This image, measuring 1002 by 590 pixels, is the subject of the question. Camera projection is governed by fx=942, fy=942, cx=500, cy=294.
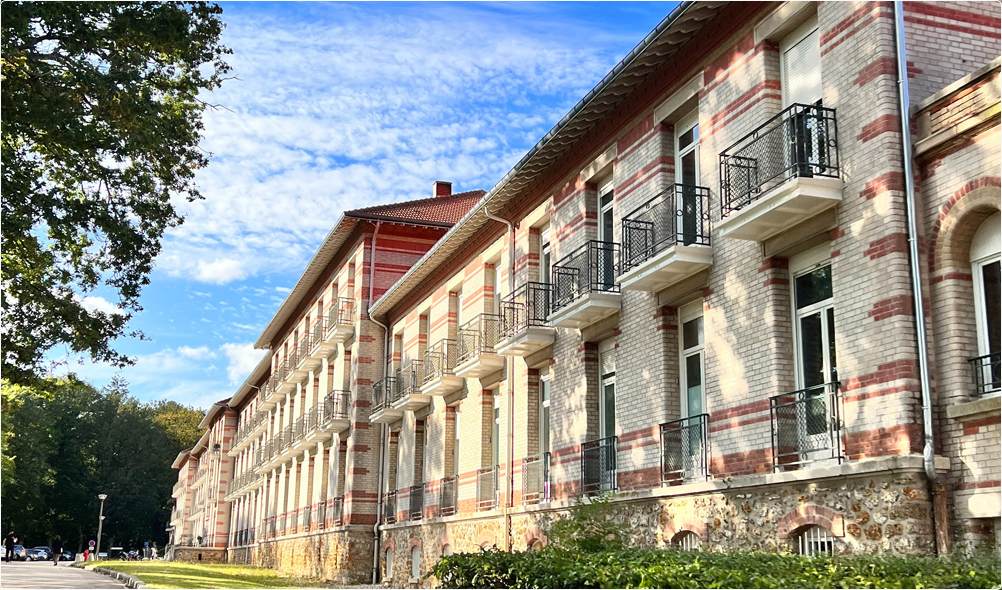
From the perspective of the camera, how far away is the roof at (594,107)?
1380 cm

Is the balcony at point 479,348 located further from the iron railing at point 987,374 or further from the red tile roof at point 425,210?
the iron railing at point 987,374

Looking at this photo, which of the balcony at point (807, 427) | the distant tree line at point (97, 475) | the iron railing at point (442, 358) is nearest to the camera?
the balcony at point (807, 427)

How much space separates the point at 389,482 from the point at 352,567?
2.83 meters

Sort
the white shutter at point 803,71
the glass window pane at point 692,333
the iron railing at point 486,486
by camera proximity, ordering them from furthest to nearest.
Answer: the iron railing at point 486,486
the glass window pane at point 692,333
the white shutter at point 803,71

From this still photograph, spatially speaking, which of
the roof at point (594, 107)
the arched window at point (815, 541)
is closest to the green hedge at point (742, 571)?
the arched window at point (815, 541)

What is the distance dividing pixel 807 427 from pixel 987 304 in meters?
2.54

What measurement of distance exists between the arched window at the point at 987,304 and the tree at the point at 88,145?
37.3 feet

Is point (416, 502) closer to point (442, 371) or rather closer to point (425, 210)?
point (442, 371)

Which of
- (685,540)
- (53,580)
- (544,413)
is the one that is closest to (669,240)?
(685,540)

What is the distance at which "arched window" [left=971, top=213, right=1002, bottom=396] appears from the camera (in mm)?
9555

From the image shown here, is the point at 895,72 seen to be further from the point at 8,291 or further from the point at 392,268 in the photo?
the point at 392,268

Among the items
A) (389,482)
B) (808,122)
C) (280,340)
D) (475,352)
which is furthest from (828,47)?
(280,340)

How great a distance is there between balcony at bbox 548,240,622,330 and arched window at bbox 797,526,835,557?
576 cm

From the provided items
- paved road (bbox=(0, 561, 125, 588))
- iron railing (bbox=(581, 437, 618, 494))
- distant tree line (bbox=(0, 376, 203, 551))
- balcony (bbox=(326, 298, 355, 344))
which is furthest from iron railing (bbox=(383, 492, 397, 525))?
distant tree line (bbox=(0, 376, 203, 551))
